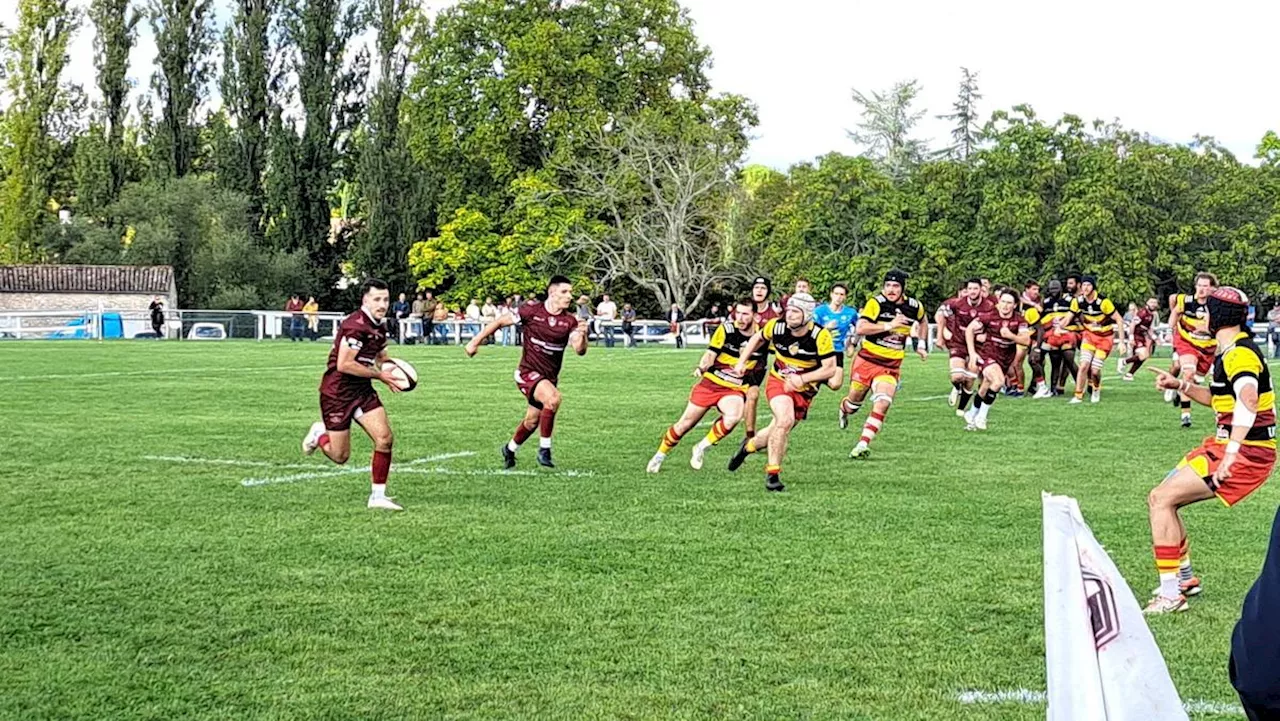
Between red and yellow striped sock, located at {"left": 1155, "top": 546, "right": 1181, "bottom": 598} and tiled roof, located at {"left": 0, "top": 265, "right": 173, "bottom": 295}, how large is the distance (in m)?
55.3

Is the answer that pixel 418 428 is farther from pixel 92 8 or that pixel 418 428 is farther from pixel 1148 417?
pixel 92 8

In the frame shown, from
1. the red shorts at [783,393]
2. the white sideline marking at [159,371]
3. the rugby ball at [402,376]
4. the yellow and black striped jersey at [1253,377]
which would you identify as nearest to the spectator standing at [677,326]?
the white sideline marking at [159,371]

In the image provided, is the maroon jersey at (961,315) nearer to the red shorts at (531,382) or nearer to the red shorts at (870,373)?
the red shorts at (870,373)

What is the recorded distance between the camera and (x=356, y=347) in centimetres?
1152

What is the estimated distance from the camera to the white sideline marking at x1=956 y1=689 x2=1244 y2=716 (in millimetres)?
5902

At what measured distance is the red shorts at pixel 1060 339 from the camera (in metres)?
24.8

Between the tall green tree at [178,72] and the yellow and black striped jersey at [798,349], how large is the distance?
58.5m

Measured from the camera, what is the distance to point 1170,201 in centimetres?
5791

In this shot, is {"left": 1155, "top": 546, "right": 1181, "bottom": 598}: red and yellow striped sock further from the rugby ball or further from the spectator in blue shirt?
the spectator in blue shirt

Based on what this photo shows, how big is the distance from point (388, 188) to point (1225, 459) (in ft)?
185

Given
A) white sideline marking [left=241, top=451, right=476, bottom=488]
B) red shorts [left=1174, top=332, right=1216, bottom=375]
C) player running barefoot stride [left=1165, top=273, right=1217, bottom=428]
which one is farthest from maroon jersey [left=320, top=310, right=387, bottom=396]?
red shorts [left=1174, top=332, right=1216, bottom=375]

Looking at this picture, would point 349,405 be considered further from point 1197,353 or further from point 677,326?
point 677,326

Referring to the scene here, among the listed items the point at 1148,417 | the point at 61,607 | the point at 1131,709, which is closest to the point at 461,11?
the point at 1148,417

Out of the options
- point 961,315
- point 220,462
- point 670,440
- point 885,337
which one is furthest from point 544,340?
point 961,315
